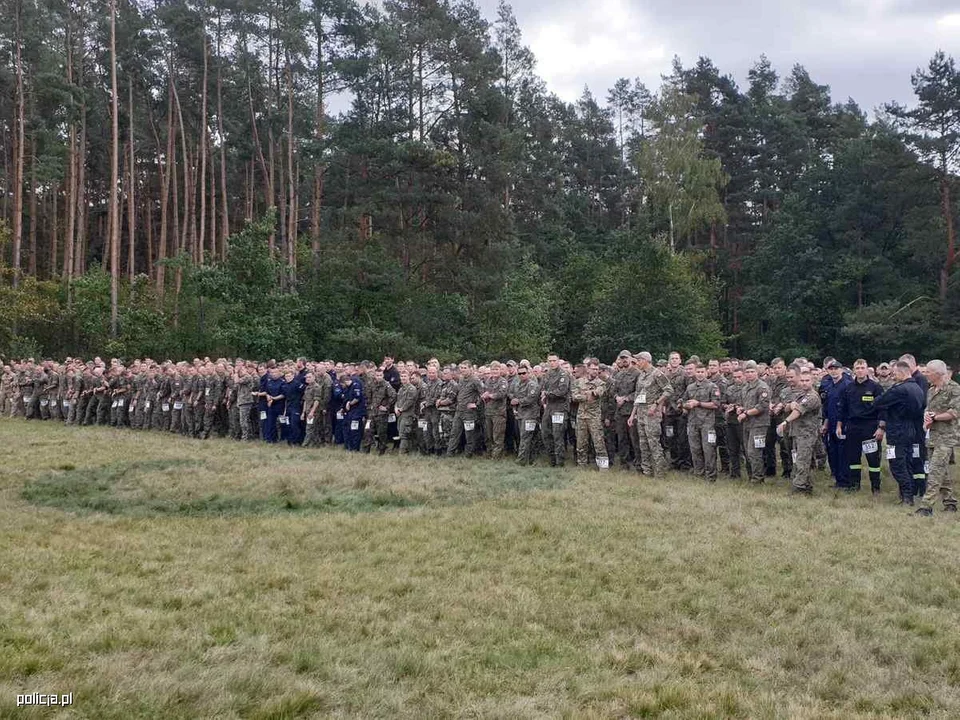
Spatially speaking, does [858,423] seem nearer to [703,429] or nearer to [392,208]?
[703,429]

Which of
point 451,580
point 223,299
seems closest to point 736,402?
point 451,580

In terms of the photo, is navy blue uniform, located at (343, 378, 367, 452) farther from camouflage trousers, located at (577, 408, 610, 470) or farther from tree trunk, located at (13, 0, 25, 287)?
tree trunk, located at (13, 0, 25, 287)

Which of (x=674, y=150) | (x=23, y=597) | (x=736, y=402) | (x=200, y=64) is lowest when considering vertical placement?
(x=23, y=597)

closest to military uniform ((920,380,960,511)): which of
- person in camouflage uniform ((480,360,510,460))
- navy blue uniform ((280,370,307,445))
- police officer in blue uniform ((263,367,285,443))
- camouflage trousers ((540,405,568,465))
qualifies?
camouflage trousers ((540,405,568,465))

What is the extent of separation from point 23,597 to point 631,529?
234 inches

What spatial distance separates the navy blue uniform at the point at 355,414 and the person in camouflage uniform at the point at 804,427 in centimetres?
872

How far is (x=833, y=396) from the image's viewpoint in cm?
1320

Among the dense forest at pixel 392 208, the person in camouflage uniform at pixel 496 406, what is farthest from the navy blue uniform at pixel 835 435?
the dense forest at pixel 392 208

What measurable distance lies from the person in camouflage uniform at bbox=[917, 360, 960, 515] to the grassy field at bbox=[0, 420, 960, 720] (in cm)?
50

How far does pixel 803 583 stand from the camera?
24.1 feet

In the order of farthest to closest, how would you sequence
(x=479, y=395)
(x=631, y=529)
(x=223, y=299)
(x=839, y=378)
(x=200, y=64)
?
(x=200, y=64), (x=223, y=299), (x=479, y=395), (x=839, y=378), (x=631, y=529)

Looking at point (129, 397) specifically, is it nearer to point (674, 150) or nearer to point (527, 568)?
point (527, 568)

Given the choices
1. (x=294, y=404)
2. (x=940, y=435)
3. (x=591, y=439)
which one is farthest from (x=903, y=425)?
(x=294, y=404)

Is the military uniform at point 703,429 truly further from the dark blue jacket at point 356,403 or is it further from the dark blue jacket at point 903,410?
the dark blue jacket at point 356,403
